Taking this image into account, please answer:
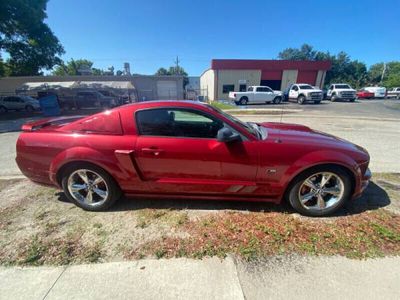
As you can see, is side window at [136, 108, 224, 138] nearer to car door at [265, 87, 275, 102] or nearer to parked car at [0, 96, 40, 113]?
car door at [265, 87, 275, 102]

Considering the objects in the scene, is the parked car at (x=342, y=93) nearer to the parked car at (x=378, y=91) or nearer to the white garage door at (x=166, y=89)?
the parked car at (x=378, y=91)

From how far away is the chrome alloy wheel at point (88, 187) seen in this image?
284 cm

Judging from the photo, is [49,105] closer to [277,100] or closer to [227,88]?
[277,100]

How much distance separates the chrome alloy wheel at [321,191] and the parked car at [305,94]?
70.2ft

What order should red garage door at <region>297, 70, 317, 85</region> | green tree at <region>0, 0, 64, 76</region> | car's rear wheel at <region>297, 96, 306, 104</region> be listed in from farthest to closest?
red garage door at <region>297, 70, 317, 85</region>, car's rear wheel at <region>297, 96, 306, 104</region>, green tree at <region>0, 0, 64, 76</region>

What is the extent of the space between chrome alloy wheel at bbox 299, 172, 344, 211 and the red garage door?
3367cm

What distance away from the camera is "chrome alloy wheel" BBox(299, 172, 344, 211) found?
2631 millimetres

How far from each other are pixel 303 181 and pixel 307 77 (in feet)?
114

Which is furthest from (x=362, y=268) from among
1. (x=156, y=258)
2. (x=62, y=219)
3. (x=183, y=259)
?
(x=62, y=219)

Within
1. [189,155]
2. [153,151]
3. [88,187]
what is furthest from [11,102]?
[189,155]

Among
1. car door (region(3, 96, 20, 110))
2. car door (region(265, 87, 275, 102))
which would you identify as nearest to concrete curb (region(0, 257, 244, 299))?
car door (region(265, 87, 275, 102))

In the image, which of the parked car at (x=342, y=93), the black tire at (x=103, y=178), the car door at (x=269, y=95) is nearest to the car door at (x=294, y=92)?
the car door at (x=269, y=95)

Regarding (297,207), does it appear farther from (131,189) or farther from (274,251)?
(131,189)

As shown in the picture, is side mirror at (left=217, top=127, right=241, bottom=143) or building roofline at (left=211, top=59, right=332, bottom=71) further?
building roofline at (left=211, top=59, right=332, bottom=71)
